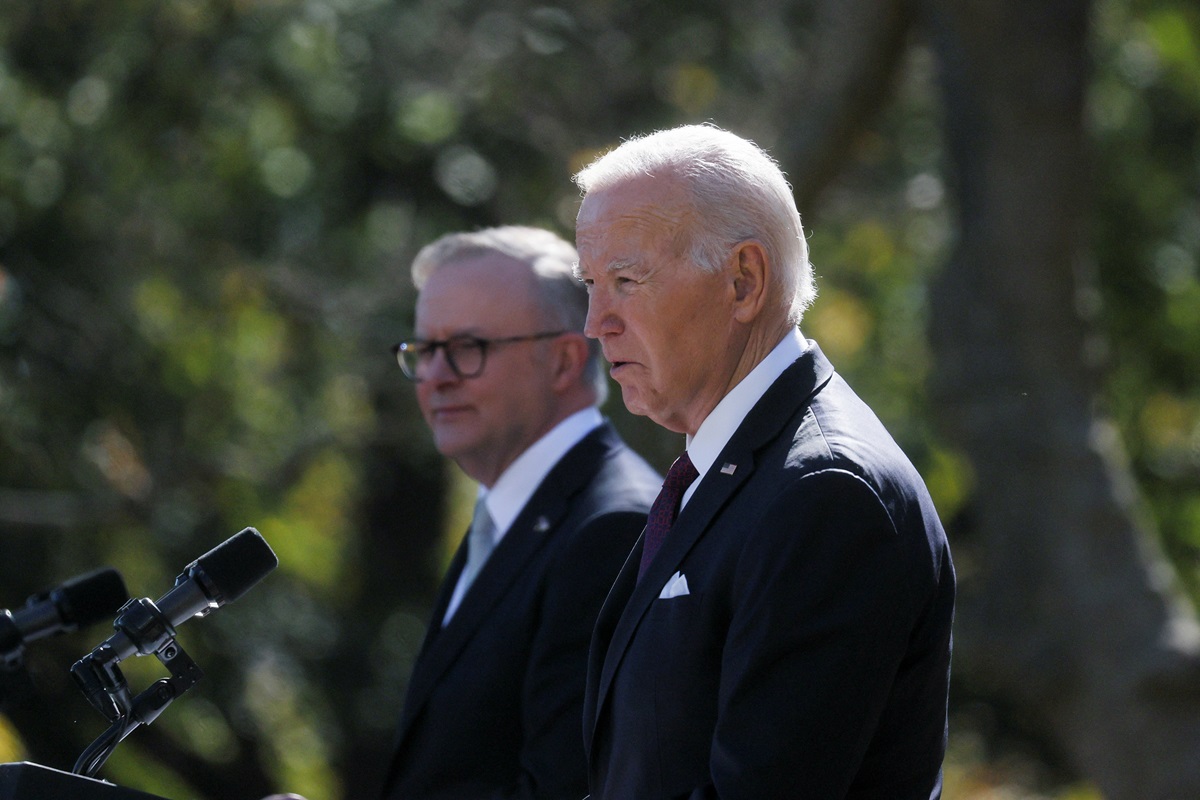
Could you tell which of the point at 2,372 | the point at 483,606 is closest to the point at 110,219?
the point at 2,372

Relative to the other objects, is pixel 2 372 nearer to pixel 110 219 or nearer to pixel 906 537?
pixel 110 219

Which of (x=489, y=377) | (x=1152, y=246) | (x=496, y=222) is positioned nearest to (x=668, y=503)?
(x=489, y=377)

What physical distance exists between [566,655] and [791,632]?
115 cm

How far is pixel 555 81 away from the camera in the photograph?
27.9ft

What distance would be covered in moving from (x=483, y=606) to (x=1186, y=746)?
4026 mm

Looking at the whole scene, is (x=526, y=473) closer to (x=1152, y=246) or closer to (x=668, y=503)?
(x=668, y=503)

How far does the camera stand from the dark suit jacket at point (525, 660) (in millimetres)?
2859

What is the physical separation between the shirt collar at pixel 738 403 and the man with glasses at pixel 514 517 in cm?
83

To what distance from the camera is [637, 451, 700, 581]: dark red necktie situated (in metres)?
2.29

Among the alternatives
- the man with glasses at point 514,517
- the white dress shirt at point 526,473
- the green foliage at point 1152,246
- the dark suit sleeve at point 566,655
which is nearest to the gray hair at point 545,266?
the man with glasses at point 514,517

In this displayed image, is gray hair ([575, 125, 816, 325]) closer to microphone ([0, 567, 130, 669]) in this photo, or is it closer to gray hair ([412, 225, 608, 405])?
gray hair ([412, 225, 608, 405])

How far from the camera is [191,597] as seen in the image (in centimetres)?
234

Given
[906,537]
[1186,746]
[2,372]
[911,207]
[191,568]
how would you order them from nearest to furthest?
[906,537] → [191,568] → [1186,746] → [2,372] → [911,207]

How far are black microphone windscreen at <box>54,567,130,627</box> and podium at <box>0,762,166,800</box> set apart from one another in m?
1.08
